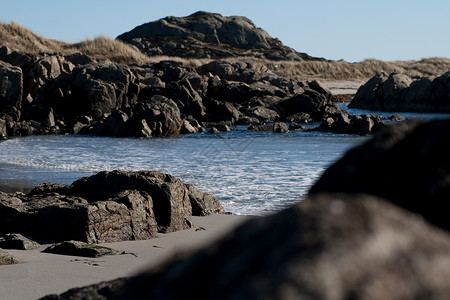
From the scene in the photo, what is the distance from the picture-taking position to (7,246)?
5.10m

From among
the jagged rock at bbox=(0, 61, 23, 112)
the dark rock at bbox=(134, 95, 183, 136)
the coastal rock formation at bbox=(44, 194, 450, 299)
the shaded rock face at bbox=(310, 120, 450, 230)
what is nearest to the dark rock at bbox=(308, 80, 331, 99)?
the dark rock at bbox=(134, 95, 183, 136)

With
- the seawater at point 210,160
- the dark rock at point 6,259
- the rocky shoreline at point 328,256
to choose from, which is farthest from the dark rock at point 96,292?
the seawater at point 210,160

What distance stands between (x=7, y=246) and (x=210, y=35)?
84.5m

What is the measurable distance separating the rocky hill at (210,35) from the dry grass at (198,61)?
35.6 ft

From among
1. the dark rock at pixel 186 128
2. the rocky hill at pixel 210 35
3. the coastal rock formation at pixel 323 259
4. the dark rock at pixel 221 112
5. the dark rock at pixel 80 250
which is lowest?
the dark rock at pixel 186 128

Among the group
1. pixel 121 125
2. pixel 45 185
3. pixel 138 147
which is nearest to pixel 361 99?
pixel 121 125

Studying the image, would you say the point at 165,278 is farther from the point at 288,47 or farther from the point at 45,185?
the point at 288,47

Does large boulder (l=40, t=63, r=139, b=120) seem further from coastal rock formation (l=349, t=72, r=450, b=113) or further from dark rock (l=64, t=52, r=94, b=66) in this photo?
coastal rock formation (l=349, t=72, r=450, b=113)

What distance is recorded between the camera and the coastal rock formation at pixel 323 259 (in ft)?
3.28

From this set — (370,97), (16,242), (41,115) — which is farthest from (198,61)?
(16,242)

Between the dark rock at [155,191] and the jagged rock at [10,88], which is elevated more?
the jagged rock at [10,88]

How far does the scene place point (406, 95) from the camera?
4247 centimetres

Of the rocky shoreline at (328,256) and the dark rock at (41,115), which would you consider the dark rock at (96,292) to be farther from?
the dark rock at (41,115)

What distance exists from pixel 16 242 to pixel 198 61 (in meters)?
46.6
